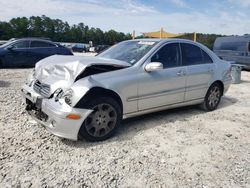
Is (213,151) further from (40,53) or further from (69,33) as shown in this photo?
(69,33)

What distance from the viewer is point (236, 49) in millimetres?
14695

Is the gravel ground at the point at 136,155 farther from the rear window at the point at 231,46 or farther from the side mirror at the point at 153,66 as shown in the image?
the rear window at the point at 231,46

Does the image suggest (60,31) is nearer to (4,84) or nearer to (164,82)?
(4,84)

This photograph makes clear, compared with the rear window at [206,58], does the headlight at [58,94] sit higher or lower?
lower

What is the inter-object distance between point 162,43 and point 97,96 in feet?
5.68

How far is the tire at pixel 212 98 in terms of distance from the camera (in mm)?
5616

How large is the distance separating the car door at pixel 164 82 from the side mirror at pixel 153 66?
0.25 ft

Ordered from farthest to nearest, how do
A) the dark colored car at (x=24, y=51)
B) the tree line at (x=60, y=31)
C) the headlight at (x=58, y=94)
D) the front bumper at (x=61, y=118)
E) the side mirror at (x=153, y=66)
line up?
1. the tree line at (x=60, y=31)
2. the dark colored car at (x=24, y=51)
3. the side mirror at (x=153, y=66)
4. the headlight at (x=58, y=94)
5. the front bumper at (x=61, y=118)

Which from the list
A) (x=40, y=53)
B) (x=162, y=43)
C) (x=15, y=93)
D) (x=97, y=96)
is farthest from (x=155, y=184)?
(x=40, y=53)

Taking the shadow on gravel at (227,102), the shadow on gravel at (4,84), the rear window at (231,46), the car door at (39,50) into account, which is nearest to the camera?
the shadow on gravel at (227,102)

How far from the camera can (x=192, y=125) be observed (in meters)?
4.71

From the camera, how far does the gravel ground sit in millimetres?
2877

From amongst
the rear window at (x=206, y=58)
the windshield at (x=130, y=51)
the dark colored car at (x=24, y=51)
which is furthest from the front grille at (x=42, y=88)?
the dark colored car at (x=24, y=51)

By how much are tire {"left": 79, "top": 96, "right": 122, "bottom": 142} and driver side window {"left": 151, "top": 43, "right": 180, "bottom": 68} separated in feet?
3.84
